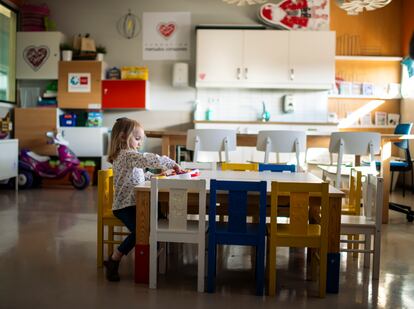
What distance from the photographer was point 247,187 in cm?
Answer: 232

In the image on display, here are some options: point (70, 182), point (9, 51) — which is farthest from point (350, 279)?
point (9, 51)

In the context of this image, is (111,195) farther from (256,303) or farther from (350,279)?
(350,279)

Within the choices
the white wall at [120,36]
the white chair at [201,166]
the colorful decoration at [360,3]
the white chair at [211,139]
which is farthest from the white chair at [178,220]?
the white wall at [120,36]

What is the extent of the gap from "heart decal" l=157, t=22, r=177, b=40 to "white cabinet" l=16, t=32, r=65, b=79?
58.0 inches

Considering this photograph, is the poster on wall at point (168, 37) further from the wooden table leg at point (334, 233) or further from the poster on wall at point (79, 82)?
the wooden table leg at point (334, 233)

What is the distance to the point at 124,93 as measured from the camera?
710 centimetres

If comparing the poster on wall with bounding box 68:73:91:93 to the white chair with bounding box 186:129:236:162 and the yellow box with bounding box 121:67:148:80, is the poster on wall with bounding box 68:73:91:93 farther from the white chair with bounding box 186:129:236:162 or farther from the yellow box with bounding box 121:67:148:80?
the white chair with bounding box 186:129:236:162

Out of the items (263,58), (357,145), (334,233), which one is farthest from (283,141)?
(263,58)

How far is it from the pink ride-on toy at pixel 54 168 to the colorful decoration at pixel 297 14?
11.1 ft

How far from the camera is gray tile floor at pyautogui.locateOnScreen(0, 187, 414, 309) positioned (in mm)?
2299

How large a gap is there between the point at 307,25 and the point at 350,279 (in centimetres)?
515

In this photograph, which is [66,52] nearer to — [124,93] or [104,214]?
[124,93]

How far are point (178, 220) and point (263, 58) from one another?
16.4ft

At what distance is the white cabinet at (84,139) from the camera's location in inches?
273
